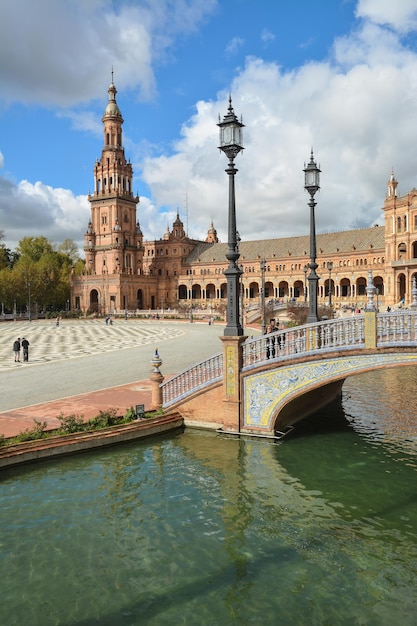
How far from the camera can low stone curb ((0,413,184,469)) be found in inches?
490

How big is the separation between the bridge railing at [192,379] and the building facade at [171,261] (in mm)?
69047

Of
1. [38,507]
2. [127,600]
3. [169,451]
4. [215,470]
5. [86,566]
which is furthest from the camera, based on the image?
[169,451]

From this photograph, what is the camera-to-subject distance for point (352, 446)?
47.8 feet

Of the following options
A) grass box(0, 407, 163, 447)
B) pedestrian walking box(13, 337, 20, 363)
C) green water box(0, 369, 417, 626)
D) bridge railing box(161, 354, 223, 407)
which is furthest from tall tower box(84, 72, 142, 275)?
green water box(0, 369, 417, 626)

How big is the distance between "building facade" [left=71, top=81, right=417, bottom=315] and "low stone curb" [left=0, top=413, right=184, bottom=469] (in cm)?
7023

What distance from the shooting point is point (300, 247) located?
327ft

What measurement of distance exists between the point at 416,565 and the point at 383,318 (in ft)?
21.5

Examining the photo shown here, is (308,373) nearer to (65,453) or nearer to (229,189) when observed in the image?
(229,189)

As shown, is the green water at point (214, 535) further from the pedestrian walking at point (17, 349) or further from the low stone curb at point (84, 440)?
the pedestrian walking at point (17, 349)

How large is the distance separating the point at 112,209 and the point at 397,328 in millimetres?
98913

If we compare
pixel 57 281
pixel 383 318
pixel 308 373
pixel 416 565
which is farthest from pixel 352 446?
pixel 57 281

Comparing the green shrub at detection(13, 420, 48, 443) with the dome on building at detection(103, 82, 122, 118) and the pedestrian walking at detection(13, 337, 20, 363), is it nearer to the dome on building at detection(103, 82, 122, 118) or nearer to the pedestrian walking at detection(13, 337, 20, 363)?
the pedestrian walking at detection(13, 337, 20, 363)

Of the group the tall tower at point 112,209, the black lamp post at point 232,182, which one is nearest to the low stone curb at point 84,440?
the black lamp post at point 232,182

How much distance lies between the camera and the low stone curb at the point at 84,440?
1245 centimetres
